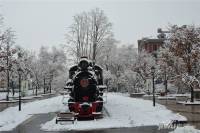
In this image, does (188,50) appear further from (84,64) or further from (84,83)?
(84,83)

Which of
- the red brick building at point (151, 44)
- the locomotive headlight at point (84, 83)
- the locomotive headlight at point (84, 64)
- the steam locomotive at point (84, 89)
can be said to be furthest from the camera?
the red brick building at point (151, 44)

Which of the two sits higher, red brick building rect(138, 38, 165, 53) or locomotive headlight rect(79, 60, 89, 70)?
red brick building rect(138, 38, 165, 53)

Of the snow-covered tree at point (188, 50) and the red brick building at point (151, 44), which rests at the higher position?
the red brick building at point (151, 44)

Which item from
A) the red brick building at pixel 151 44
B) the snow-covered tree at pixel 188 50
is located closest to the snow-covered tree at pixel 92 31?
the snow-covered tree at pixel 188 50

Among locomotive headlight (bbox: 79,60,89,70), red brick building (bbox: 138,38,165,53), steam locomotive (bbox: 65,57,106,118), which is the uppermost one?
red brick building (bbox: 138,38,165,53)

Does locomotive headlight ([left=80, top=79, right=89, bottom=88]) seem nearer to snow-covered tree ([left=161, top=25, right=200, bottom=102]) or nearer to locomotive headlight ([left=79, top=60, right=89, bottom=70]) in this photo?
locomotive headlight ([left=79, top=60, right=89, bottom=70])

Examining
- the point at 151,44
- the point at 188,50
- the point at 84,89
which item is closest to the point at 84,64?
the point at 84,89

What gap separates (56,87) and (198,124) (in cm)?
8072

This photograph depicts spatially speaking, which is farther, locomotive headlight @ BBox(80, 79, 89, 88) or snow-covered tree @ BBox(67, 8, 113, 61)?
snow-covered tree @ BBox(67, 8, 113, 61)

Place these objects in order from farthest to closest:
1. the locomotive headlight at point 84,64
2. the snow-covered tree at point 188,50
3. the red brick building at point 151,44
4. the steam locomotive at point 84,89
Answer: the red brick building at point 151,44
the snow-covered tree at point 188,50
the locomotive headlight at point 84,64
the steam locomotive at point 84,89

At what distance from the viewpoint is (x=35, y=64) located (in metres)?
85.6

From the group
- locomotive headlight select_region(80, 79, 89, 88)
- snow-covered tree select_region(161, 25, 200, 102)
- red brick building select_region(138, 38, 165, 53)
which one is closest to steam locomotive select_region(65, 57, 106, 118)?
locomotive headlight select_region(80, 79, 89, 88)

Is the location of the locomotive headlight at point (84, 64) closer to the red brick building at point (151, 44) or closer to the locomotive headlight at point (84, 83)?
the locomotive headlight at point (84, 83)

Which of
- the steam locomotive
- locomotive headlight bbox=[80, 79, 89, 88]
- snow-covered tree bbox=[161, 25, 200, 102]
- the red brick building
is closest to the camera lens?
the steam locomotive
